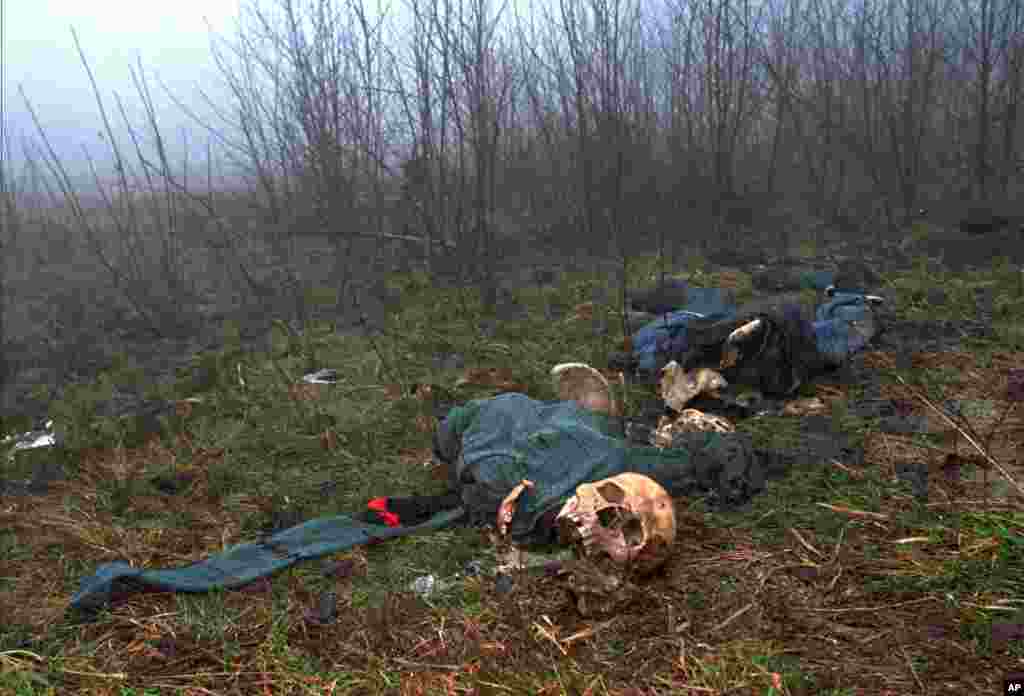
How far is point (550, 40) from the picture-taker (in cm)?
684

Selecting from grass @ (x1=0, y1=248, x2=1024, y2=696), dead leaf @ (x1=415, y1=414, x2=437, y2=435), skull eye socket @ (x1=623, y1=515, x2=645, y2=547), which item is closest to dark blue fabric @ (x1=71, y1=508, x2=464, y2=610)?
grass @ (x1=0, y1=248, x2=1024, y2=696)

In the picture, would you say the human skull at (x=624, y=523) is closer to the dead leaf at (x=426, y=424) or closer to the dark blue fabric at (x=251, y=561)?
the dark blue fabric at (x=251, y=561)

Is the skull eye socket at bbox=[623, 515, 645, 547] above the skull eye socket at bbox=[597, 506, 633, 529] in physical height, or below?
below

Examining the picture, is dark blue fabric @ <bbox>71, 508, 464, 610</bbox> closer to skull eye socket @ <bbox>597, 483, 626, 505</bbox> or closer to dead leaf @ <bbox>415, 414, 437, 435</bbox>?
skull eye socket @ <bbox>597, 483, 626, 505</bbox>

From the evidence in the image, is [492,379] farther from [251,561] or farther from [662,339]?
[251,561]

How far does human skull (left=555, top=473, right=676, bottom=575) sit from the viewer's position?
7.33 feet

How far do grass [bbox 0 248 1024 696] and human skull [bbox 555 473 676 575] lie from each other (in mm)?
107

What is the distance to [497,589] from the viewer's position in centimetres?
232

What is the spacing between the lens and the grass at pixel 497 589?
1886mm

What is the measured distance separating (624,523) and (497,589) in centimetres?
43

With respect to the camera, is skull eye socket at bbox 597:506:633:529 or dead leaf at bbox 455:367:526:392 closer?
skull eye socket at bbox 597:506:633:529

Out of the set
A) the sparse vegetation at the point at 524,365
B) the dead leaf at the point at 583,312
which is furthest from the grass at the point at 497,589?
the dead leaf at the point at 583,312

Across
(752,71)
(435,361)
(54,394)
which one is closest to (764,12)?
(752,71)

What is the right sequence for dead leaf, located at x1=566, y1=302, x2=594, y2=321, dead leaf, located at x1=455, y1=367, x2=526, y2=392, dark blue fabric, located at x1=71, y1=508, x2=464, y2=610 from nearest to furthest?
Result: dark blue fabric, located at x1=71, y1=508, x2=464, y2=610 < dead leaf, located at x1=455, y1=367, x2=526, y2=392 < dead leaf, located at x1=566, y1=302, x2=594, y2=321
